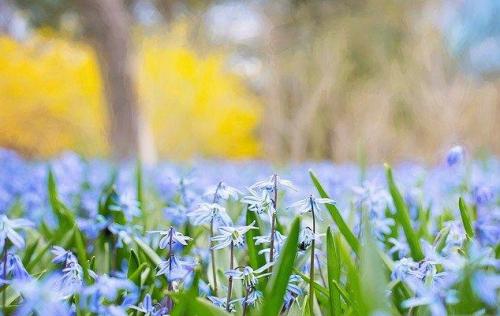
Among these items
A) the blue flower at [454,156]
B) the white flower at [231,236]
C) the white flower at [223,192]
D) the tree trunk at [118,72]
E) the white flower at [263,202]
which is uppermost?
the tree trunk at [118,72]

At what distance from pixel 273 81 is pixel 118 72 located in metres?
5.37

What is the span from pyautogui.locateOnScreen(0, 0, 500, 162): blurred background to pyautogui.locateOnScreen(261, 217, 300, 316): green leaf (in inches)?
457

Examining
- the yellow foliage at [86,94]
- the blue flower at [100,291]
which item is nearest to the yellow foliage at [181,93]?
the yellow foliage at [86,94]

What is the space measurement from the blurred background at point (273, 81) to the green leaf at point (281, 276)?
11.6 meters

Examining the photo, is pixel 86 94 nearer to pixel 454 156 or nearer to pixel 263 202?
pixel 454 156

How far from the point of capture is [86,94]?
15680 millimetres

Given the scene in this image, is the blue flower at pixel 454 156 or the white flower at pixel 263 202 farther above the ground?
the blue flower at pixel 454 156

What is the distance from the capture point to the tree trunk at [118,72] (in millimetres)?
8750

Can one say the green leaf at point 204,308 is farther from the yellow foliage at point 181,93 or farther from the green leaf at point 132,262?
the yellow foliage at point 181,93

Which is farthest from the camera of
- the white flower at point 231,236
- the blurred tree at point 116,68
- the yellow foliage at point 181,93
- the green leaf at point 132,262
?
the yellow foliage at point 181,93

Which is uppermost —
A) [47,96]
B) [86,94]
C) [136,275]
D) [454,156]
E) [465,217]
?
[86,94]

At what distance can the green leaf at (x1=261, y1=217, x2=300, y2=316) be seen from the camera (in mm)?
775

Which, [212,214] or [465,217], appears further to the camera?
[465,217]

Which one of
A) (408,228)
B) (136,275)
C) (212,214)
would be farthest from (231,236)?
(408,228)
